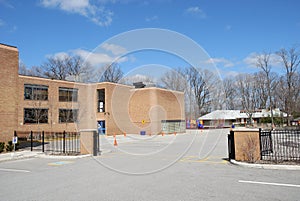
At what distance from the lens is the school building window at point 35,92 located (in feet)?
116

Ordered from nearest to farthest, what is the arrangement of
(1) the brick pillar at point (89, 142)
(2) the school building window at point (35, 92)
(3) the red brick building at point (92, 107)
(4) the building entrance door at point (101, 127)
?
(1) the brick pillar at point (89, 142), (2) the school building window at point (35, 92), (3) the red brick building at point (92, 107), (4) the building entrance door at point (101, 127)

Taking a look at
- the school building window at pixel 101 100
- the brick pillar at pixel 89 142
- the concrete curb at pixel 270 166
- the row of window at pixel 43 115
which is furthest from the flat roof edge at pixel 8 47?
the school building window at pixel 101 100

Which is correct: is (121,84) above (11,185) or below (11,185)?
above

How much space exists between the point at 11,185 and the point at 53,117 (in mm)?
31742

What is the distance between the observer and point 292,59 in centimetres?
5194

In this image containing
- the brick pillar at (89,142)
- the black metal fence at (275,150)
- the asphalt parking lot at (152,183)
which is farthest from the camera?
the brick pillar at (89,142)

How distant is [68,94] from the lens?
4128 cm

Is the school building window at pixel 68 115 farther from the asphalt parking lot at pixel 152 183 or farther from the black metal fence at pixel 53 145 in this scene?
the asphalt parking lot at pixel 152 183

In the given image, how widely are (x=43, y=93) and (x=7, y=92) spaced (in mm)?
21092

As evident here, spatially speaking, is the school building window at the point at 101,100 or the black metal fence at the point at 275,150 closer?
the black metal fence at the point at 275,150

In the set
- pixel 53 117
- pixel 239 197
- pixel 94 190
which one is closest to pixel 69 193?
pixel 94 190

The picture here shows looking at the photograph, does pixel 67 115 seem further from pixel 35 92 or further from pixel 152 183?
pixel 152 183

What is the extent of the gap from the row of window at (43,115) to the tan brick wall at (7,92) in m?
18.5

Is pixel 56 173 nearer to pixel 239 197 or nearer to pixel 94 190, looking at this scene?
pixel 94 190
